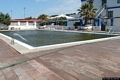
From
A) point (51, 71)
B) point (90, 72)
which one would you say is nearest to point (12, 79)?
point (51, 71)

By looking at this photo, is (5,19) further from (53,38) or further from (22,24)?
(53,38)

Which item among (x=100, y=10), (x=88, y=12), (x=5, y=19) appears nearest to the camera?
(x=88, y=12)

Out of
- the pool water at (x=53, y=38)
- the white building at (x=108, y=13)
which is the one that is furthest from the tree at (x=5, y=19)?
the white building at (x=108, y=13)

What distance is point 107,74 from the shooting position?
13.6ft

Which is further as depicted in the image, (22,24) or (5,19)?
(22,24)

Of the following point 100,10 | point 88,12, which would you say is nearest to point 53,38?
point 88,12

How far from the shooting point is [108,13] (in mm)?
31156

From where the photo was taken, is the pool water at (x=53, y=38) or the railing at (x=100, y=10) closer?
the pool water at (x=53, y=38)

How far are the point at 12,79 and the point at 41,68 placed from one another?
3.63ft

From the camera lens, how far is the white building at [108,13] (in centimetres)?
2872

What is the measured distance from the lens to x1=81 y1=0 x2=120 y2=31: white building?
2872 cm

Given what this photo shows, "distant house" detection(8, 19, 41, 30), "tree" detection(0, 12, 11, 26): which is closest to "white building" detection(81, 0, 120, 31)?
"distant house" detection(8, 19, 41, 30)

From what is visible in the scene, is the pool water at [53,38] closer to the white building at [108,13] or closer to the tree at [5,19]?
the white building at [108,13]

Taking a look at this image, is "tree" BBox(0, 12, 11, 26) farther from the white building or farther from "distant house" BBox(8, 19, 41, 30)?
the white building
